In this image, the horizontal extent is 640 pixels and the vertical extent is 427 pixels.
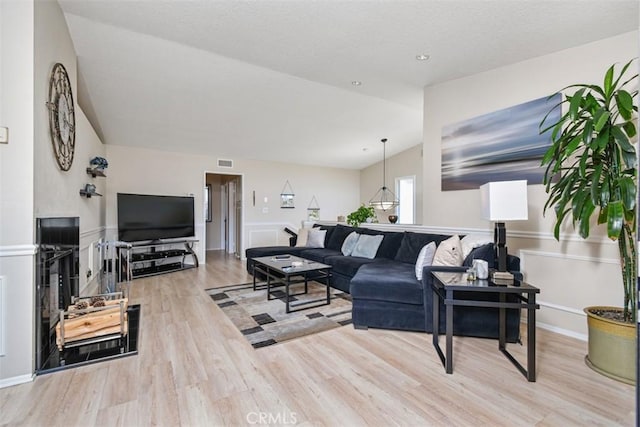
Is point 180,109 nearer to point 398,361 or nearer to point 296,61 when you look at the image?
point 296,61

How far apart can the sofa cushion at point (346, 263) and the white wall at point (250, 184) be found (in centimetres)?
312

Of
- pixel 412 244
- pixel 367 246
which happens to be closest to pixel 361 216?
pixel 367 246

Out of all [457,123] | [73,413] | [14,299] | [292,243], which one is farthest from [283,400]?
[292,243]

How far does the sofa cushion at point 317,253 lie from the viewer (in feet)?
15.1

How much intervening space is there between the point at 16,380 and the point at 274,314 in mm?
1949

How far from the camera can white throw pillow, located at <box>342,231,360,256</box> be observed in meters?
4.63

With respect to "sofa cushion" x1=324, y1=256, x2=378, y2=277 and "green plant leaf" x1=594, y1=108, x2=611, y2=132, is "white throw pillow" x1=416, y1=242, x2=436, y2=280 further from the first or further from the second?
"green plant leaf" x1=594, y1=108, x2=611, y2=132

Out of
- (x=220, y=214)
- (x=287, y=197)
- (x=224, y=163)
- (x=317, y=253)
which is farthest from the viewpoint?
(x=220, y=214)

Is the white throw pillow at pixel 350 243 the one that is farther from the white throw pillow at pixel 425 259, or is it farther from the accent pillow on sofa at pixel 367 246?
the white throw pillow at pixel 425 259

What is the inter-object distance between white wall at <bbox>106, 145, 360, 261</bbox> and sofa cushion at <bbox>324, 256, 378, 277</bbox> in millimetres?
3125

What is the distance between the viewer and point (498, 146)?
3.29 m

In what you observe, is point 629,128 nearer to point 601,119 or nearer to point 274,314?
point 601,119

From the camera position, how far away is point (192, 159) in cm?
622

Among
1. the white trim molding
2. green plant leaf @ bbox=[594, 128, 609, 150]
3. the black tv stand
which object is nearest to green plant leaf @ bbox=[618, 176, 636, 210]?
green plant leaf @ bbox=[594, 128, 609, 150]
